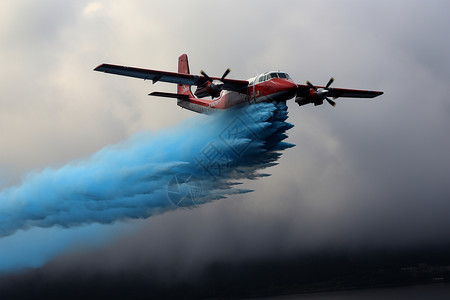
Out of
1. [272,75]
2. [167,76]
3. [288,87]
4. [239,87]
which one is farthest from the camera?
[239,87]

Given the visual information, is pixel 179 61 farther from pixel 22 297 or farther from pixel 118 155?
pixel 22 297

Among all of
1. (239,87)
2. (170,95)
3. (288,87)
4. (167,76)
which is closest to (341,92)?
(288,87)

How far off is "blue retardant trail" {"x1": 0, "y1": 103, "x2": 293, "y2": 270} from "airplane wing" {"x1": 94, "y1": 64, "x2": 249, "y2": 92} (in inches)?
59.2

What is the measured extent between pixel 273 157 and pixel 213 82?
5.67m

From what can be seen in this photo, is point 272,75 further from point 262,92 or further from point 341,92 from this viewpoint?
point 341,92

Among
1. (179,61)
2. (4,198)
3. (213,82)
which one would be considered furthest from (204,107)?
(4,198)

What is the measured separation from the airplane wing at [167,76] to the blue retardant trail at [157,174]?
1.50 m

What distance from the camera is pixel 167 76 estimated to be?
84.5 ft

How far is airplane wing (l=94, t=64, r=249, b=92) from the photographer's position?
24109 mm

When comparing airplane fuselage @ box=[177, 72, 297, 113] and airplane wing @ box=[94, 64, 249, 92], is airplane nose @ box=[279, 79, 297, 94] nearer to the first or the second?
airplane fuselage @ box=[177, 72, 297, 113]

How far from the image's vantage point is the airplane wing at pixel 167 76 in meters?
24.1

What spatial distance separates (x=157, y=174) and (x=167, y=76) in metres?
6.17

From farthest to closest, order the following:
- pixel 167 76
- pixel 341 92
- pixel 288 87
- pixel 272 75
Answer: pixel 341 92
pixel 167 76
pixel 272 75
pixel 288 87

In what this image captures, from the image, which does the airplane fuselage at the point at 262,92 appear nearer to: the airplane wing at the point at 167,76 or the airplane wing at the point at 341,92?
the airplane wing at the point at 167,76
